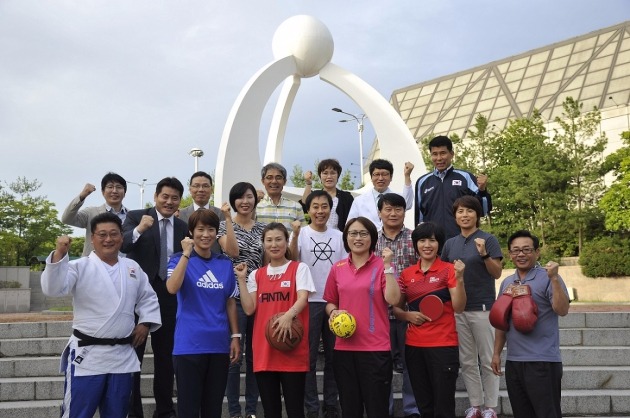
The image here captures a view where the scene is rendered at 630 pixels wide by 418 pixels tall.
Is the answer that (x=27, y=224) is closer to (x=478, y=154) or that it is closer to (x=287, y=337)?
(x=478, y=154)

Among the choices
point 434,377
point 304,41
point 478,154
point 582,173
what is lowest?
point 434,377

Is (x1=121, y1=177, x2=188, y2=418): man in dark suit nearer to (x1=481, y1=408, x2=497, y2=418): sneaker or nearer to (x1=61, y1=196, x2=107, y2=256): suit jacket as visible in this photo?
(x1=61, y1=196, x2=107, y2=256): suit jacket

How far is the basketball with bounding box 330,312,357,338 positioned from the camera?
3.54m

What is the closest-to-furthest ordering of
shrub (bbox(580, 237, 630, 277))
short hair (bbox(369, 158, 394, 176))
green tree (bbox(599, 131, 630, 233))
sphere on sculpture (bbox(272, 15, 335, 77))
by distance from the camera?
short hair (bbox(369, 158, 394, 176))
sphere on sculpture (bbox(272, 15, 335, 77))
shrub (bbox(580, 237, 630, 277))
green tree (bbox(599, 131, 630, 233))

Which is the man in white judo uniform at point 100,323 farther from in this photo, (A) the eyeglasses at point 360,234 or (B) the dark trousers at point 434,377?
(B) the dark trousers at point 434,377

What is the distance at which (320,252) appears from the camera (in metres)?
4.32

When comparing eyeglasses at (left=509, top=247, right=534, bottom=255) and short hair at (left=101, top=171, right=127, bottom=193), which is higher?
short hair at (left=101, top=171, right=127, bottom=193)

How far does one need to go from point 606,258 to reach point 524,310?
17990mm

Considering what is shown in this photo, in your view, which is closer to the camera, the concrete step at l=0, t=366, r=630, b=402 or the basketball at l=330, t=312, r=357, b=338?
the basketball at l=330, t=312, r=357, b=338

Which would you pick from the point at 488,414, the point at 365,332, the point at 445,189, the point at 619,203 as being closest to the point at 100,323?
the point at 365,332

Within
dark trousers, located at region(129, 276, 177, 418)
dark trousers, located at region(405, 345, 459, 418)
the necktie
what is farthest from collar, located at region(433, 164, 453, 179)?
dark trousers, located at region(129, 276, 177, 418)

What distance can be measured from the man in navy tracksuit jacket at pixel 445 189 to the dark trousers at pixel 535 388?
133 cm

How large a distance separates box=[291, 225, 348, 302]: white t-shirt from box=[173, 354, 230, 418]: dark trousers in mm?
874

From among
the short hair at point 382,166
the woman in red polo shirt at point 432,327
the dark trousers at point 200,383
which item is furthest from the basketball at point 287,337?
the short hair at point 382,166
